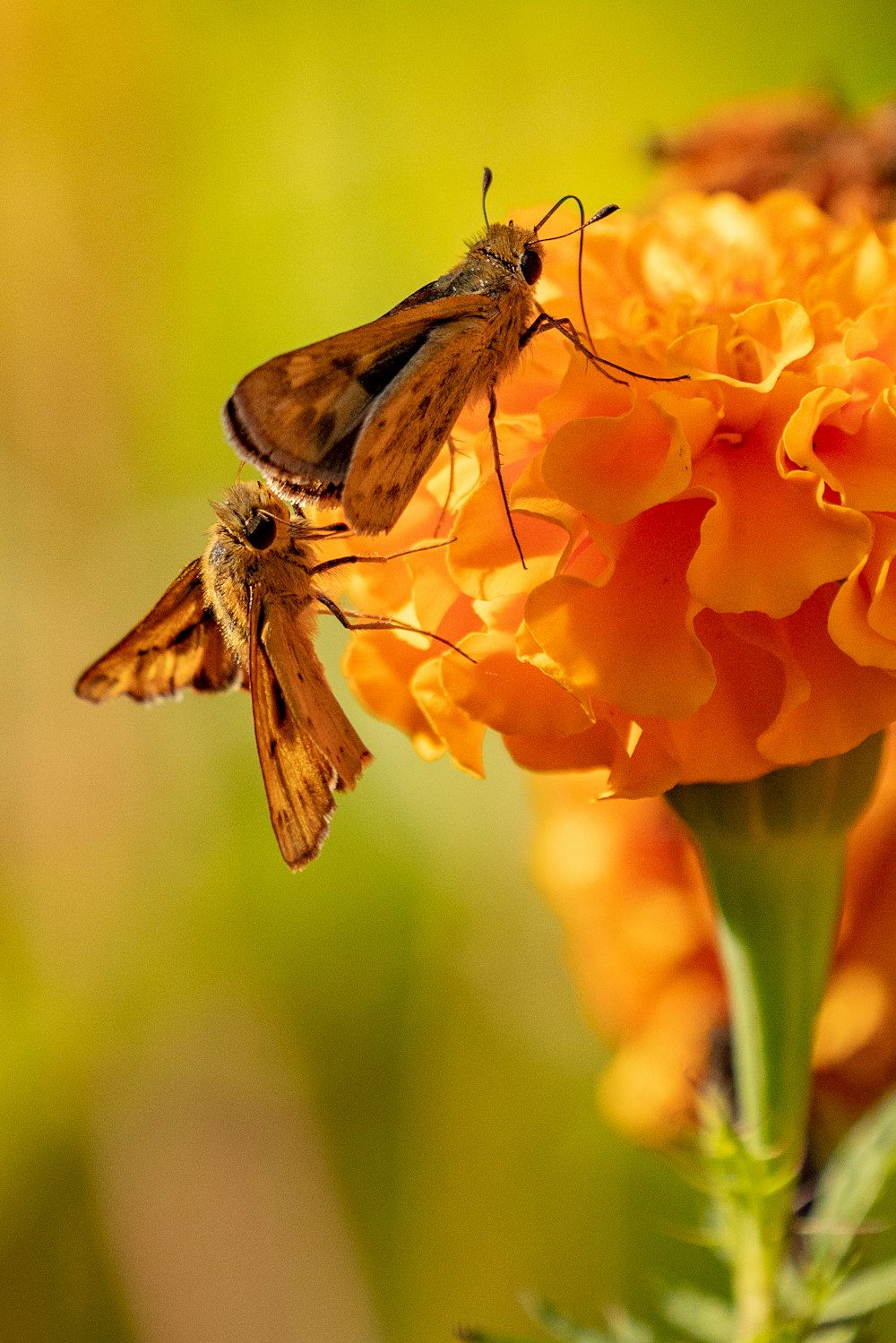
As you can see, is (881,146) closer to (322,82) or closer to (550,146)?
(550,146)

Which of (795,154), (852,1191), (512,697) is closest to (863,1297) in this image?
(852,1191)

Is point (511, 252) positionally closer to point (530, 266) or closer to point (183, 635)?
point (530, 266)

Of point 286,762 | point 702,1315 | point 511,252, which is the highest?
point 511,252

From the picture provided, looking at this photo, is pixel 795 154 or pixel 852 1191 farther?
pixel 795 154

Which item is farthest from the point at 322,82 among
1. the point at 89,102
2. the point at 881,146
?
the point at 881,146

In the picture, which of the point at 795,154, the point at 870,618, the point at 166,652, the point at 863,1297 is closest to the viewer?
the point at 870,618

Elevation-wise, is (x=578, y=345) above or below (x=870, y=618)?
above

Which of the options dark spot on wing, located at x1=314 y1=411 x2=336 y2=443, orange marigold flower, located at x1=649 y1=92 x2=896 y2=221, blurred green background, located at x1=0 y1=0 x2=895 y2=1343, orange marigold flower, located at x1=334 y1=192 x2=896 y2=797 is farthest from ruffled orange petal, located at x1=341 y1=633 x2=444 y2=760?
blurred green background, located at x1=0 y1=0 x2=895 y2=1343

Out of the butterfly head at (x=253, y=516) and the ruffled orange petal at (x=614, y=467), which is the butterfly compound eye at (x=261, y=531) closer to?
the butterfly head at (x=253, y=516)

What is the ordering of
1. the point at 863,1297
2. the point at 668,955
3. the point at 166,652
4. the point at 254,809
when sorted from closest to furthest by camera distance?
the point at 863,1297 < the point at 166,652 < the point at 668,955 < the point at 254,809
